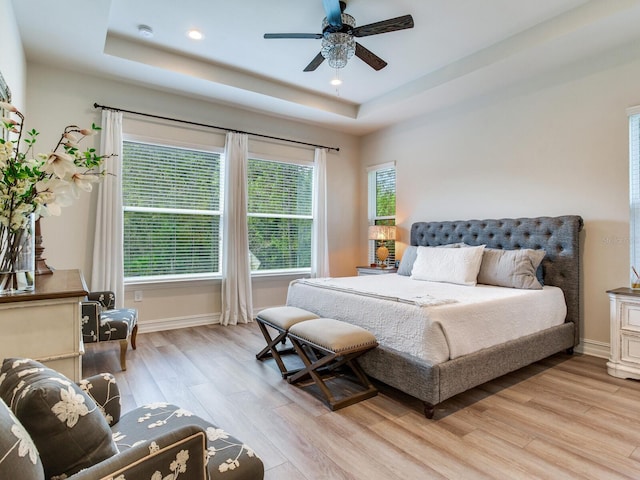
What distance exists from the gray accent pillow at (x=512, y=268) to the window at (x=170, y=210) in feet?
10.7

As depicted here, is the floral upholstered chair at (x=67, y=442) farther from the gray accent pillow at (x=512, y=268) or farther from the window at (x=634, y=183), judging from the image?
the window at (x=634, y=183)

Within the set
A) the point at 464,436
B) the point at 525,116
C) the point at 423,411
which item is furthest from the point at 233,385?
the point at 525,116

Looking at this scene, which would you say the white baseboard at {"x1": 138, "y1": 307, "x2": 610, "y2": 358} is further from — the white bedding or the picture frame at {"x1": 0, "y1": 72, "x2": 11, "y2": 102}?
the picture frame at {"x1": 0, "y1": 72, "x2": 11, "y2": 102}

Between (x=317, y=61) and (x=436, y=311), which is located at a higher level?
(x=317, y=61)

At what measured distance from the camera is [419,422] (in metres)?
2.22

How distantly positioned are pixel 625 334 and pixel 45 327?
154 inches

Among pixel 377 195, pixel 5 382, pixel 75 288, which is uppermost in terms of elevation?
pixel 377 195

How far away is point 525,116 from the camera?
391 cm

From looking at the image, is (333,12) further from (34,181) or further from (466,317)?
(466,317)

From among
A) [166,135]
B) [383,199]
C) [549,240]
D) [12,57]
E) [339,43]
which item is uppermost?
[339,43]

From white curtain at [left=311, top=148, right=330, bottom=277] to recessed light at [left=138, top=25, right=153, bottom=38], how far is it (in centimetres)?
273

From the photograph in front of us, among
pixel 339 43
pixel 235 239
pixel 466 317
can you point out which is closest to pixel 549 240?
pixel 466 317

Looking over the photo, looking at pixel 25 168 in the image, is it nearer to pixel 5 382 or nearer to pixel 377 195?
pixel 5 382

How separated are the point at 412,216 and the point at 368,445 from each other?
3679 millimetres
